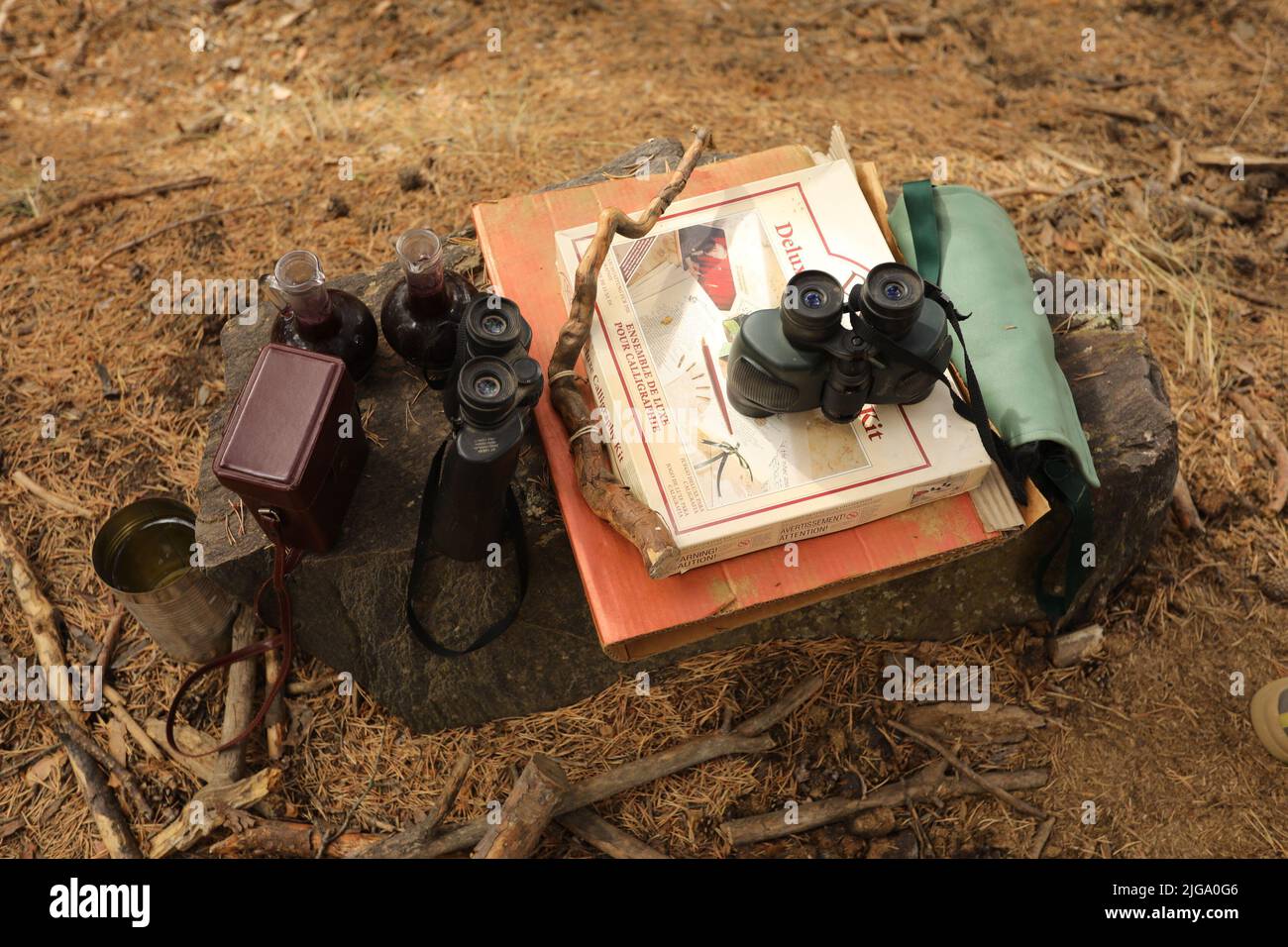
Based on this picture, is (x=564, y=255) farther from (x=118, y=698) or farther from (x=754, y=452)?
(x=118, y=698)

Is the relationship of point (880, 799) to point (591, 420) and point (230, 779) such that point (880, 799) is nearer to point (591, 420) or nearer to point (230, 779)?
point (591, 420)

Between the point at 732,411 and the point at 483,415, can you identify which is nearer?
the point at 483,415

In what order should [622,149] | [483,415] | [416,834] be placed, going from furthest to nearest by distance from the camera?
1. [622,149]
2. [416,834]
3. [483,415]

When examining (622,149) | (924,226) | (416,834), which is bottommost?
(416,834)

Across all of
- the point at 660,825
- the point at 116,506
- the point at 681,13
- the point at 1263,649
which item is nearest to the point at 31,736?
the point at 116,506

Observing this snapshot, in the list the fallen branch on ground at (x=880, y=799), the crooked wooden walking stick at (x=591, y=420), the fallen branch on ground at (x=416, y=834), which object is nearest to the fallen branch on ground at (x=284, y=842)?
the fallen branch on ground at (x=416, y=834)

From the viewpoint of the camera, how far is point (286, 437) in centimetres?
204

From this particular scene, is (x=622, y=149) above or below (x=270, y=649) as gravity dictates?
above

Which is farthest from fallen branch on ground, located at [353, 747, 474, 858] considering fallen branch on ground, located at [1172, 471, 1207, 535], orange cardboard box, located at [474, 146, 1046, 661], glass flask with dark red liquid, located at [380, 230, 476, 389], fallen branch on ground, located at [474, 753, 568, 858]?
fallen branch on ground, located at [1172, 471, 1207, 535]

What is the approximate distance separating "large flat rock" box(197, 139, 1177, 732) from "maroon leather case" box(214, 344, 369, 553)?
0.82 ft

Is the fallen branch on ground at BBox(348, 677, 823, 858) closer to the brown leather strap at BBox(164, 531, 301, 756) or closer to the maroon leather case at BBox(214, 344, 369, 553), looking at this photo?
the brown leather strap at BBox(164, 531, 301, 756)

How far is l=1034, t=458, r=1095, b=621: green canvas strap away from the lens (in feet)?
7.71

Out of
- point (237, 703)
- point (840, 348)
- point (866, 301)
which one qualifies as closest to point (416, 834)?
point (237, 703)

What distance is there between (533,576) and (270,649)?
769 millimetres
